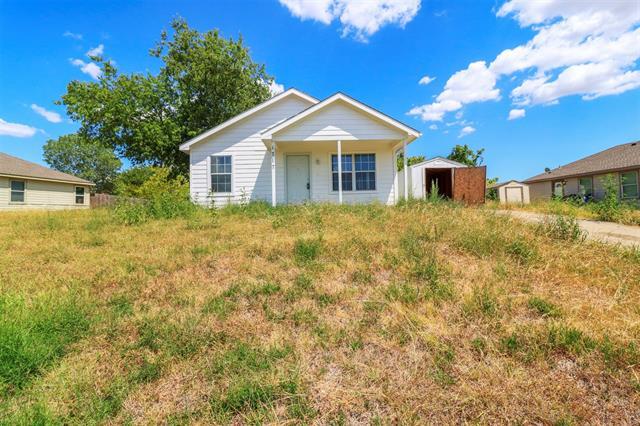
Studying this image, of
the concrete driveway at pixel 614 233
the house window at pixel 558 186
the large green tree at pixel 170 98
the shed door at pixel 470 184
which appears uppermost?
the large green tree at pixel 170 98

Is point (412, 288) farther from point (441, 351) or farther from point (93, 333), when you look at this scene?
point (93, 333)

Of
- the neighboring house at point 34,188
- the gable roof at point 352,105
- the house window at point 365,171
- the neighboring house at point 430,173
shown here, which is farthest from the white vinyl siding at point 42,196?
the neighboring house at point 430,173

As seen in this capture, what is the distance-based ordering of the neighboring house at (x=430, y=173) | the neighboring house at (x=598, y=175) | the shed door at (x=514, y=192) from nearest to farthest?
the neighboring house at (x=430, y=173) < the neighboring house at (x=598, y=175) < the shed door at (x=514, y=192)

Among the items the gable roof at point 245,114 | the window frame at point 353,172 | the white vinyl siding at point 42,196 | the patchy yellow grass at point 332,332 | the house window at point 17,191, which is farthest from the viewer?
the house window at point 17,191

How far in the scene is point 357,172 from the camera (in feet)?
37.8

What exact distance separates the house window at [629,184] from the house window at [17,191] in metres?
37.5

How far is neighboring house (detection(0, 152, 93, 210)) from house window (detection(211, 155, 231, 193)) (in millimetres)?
15868

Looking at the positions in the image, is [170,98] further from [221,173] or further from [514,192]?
[514,192]

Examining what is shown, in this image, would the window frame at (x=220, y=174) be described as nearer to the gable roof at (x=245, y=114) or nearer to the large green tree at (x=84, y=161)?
the gable roof at (x=245, y=114)

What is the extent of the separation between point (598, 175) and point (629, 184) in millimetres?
1732

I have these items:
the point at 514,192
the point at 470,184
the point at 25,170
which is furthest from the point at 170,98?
the point at 514,192

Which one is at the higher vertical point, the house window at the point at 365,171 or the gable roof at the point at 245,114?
the gable roof at the point at 245,114

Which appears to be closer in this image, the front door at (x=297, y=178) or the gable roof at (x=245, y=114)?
the gable roof at (x=245, y=114)

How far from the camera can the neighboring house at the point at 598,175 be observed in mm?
16578
